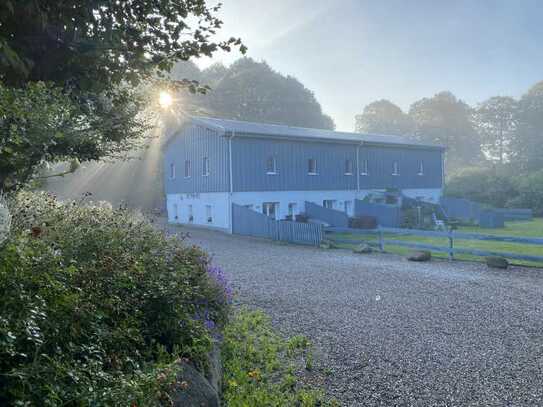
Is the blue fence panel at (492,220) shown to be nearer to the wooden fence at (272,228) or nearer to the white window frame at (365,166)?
the white window frame at (365,166)

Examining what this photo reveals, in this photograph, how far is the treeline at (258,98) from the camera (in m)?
47.8

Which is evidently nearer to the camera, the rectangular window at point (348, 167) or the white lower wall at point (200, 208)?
the white lower wall at point (200, 208)

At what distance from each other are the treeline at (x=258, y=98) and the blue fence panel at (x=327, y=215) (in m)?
25.0

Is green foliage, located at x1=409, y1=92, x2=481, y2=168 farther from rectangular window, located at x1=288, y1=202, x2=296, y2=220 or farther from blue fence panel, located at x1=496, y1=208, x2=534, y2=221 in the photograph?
rectangular window, located at x1=288, y1=202, x2=296, y2=220

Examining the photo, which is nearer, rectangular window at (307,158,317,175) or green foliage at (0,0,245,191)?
green foliage at (0,0,245,191)

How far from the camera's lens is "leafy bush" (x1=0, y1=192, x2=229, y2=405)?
2.38m

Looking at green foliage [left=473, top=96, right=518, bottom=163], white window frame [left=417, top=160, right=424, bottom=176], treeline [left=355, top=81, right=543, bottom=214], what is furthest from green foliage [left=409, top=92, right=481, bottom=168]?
white window frame [left=417, top=160, right=424, bottom=176]

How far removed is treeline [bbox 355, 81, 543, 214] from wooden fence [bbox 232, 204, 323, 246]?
139 feet

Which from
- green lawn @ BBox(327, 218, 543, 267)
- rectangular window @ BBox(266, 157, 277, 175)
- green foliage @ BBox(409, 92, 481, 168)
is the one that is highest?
green foliage @ BBox(409, 92, 481, 168)

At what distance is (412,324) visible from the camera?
6887 millimetres

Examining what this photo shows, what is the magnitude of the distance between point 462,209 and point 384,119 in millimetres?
44880

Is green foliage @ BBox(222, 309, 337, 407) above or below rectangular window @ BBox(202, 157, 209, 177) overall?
below

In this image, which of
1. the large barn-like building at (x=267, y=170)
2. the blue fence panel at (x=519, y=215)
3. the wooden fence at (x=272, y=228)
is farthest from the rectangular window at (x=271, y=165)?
the blue fence panel at (x=519, y=215)

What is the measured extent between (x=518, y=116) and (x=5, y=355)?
6965cm
